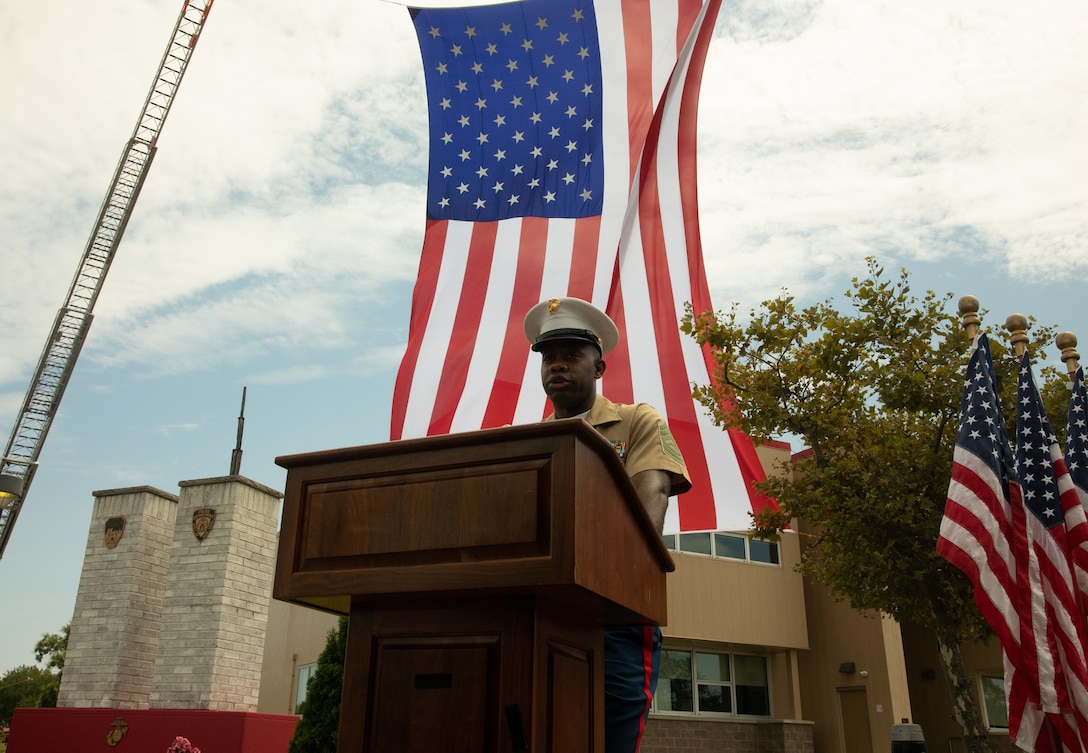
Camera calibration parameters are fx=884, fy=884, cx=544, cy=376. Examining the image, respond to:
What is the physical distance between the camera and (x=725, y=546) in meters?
20.1

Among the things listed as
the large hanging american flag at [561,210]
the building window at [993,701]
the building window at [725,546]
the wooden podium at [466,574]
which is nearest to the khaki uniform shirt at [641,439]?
the wooden podium at [466,574]

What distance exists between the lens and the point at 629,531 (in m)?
2.06

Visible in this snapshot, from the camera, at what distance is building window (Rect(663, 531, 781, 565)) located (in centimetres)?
1931

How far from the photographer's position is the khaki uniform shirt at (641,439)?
2650mm

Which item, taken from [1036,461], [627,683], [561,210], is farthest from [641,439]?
[1036,461]

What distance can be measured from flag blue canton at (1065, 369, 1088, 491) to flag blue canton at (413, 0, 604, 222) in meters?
5.43

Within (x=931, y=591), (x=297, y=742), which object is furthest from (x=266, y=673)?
(x=931, y=591)

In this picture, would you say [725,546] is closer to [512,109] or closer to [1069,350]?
[1069,350]

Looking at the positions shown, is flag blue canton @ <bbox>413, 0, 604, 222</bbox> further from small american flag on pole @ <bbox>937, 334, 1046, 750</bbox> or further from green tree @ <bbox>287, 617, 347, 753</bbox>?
green tree @ <bbox>287, 617, 347, 753</bbox>

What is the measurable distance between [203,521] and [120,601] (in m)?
1.61

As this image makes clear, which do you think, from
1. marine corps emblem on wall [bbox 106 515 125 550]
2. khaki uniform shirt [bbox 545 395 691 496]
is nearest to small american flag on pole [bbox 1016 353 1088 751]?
khaki uniform shirt [bbox 545 395 691 496]

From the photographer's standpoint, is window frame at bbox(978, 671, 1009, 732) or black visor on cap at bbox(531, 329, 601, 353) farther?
window frame at bbox(978, 671, 1009, 732)

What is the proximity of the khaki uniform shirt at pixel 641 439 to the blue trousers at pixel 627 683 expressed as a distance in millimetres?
461

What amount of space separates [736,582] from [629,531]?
18.6m
